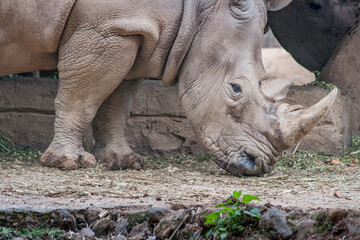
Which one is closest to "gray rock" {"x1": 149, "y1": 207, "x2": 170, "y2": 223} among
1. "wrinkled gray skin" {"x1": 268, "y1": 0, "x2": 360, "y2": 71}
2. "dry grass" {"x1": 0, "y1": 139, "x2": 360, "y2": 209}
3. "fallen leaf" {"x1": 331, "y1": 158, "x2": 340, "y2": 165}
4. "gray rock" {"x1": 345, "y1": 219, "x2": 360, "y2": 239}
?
"dry grass" {"x1": 0, "y1": 139, "x2": 360, "y2": 209}

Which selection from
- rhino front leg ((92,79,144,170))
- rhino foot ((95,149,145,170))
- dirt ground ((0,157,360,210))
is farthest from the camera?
rhino front leg ((92,79,144,170))

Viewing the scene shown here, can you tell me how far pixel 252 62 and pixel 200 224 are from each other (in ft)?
9.13

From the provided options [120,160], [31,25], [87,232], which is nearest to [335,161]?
[120,160]

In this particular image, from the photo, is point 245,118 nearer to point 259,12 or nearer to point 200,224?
point 259,12

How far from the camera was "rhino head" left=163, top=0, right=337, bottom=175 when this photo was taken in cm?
591

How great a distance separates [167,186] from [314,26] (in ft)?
13.5

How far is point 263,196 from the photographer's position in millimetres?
4520

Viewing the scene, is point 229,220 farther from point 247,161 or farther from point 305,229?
point 247,161

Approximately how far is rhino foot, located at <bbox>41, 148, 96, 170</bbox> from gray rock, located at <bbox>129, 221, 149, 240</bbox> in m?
2.28

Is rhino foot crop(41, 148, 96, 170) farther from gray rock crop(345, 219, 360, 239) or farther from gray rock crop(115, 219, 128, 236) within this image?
gray rock crop(345, 219, 360, 239)

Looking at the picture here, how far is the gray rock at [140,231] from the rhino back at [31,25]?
8.78 feet

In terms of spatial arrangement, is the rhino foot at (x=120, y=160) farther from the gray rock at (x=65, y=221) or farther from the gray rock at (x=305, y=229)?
the gray rock at (x=305, y=229)

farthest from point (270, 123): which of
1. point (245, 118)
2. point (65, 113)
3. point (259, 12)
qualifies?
point (65, 113)

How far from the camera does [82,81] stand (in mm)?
6008
